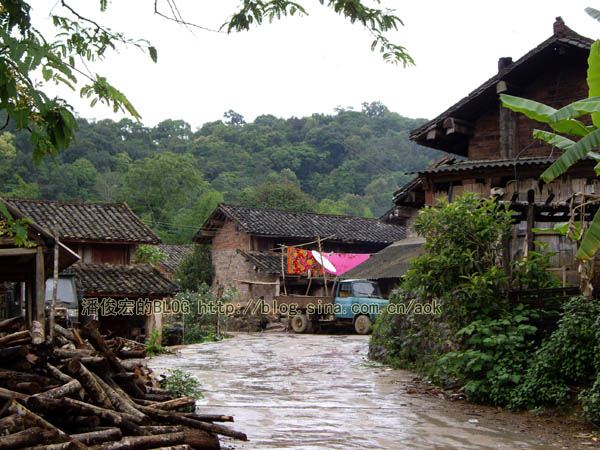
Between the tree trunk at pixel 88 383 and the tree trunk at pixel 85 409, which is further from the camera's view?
the tree trunk at pixel 88 383

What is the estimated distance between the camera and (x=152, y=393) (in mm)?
9172

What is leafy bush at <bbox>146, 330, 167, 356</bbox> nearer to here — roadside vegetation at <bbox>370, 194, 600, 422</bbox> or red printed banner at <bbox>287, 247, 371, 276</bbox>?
roadside vegetation at <bbox>370, 194, 600, 422</bbox>

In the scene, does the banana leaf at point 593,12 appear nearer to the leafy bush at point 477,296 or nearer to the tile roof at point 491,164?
the leafy bush at point 477,296

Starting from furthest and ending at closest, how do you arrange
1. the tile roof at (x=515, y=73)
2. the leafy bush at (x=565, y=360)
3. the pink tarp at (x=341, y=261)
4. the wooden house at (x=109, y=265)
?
the pink tarp at (x=341, y=261) → the wooden house at (x=109, y=265) → the tile roof at (x=515, y=73) → the leafy bush at (x=565, y=360)

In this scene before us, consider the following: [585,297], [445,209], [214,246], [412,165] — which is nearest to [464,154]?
[445,209]

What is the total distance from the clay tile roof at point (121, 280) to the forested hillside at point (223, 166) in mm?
26974

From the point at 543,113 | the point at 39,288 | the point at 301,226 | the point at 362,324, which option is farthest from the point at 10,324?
the point at 301,226

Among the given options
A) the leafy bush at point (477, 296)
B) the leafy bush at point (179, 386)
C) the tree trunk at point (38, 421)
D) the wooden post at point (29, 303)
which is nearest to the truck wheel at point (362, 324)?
the leafy bush at point (477, 296)

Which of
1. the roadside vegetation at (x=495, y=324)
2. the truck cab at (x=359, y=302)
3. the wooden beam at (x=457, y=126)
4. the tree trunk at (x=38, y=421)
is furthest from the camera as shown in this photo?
the truck cab at (x=359, y=302)

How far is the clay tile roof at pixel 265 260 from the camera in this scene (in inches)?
1330

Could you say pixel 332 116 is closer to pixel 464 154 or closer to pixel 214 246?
pixel 214 246

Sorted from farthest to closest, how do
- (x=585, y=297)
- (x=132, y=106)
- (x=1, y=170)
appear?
(x=1, y=170) → (x=585, y=297) → (x=132, y=106)

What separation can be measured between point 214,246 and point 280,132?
38.6 m

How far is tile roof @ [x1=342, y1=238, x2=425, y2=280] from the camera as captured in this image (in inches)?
1104
